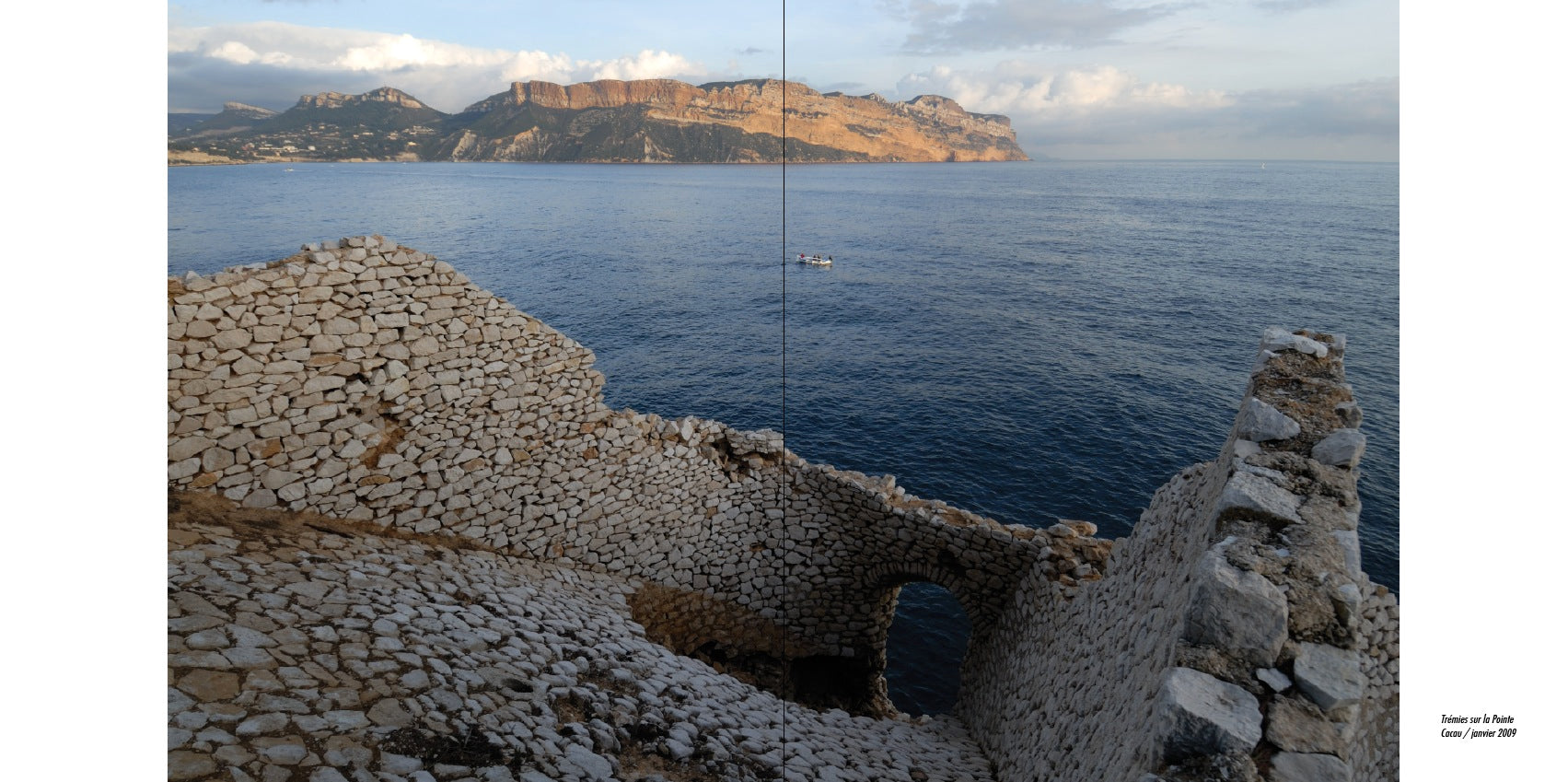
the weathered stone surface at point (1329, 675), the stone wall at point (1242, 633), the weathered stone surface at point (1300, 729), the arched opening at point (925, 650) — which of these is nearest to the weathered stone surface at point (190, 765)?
the stone wall at point (1242, 633)

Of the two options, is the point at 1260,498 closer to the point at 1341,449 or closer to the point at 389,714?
the point at 1341,449

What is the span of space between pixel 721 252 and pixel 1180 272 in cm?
4622

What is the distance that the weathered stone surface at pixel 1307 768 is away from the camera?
4.35 metres

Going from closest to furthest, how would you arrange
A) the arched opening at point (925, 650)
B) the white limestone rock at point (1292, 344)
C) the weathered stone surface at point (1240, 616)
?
the weathered stone surface at point (1240, 616)
the white limestone rock at point (1292, 344)
the arched opening at point (925, 650)

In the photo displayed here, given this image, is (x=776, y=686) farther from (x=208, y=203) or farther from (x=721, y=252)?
(x=208, y=203)

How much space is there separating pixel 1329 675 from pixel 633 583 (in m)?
10.7

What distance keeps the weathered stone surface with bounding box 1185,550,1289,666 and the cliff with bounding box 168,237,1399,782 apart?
0.02 m

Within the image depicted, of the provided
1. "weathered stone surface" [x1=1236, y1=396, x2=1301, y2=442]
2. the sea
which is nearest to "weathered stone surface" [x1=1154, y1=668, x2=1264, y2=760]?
"weathered stone surface" [x1=1236, y1=396, x2=1301, y2=442]

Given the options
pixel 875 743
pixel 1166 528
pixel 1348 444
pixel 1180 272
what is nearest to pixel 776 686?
pixel 875 743

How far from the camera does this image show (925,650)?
19828mm

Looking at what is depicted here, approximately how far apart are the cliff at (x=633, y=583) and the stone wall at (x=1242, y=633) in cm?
3

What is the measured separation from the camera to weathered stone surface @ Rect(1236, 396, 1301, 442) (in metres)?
7.44

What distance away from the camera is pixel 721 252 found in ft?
263

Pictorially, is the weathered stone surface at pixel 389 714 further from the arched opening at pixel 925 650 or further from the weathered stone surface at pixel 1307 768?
the arched opening at pixel 925 650
